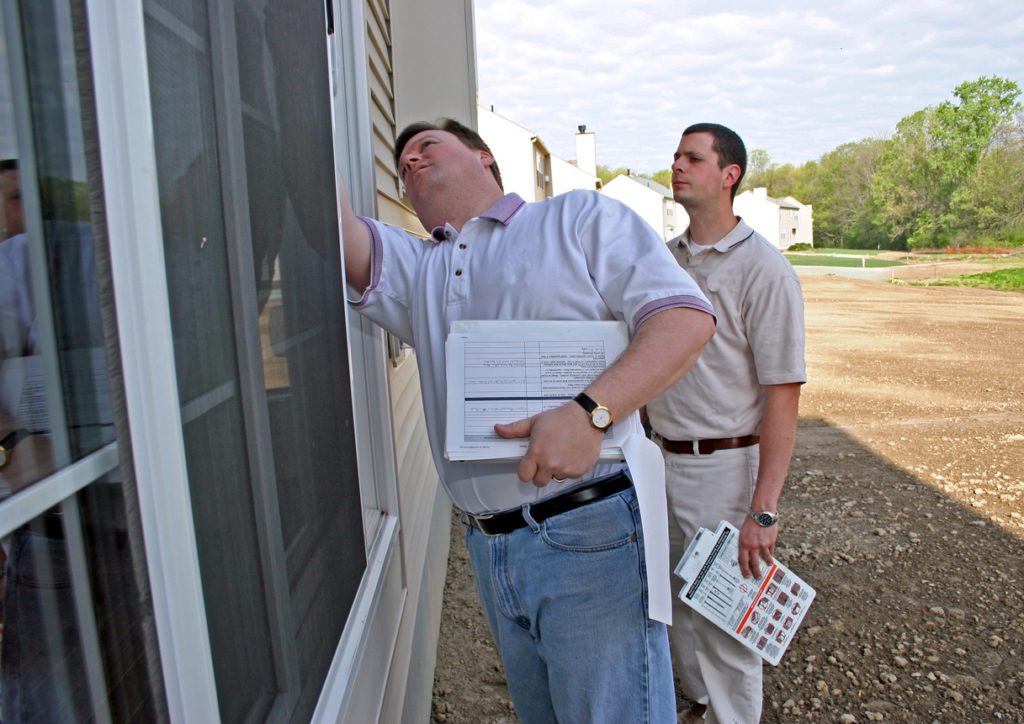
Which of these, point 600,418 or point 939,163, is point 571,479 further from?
point 939,163

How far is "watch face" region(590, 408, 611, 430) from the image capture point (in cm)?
139

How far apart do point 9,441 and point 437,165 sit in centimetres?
136

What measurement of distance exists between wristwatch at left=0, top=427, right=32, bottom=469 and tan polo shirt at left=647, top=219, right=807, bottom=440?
222 cm

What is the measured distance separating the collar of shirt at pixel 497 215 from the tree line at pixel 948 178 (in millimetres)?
49745

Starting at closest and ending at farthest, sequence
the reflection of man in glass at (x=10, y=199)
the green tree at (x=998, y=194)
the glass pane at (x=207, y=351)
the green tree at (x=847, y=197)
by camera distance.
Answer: the reflection of man in glass at (x=10, y=199), the glass pane at (x=207, y=351), the green tree at (x=998, y=194), the green tree at (x=847, y=197)

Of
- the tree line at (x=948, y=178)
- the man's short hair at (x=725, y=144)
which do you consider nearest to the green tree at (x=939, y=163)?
the tree line at (x=948, y=178)

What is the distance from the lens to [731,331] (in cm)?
262

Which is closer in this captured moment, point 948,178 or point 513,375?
point 513,375

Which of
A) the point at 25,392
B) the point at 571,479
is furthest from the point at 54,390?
the point at 571,479

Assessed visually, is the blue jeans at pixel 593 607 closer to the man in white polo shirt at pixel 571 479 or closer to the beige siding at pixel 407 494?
the man in white polo shirt at pixel 571 479

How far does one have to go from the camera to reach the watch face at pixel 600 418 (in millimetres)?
1392

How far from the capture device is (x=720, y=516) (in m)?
2.71

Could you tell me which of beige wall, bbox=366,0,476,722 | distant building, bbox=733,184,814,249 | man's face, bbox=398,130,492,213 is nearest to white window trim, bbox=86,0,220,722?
man's face, bbox=398,130,492,213

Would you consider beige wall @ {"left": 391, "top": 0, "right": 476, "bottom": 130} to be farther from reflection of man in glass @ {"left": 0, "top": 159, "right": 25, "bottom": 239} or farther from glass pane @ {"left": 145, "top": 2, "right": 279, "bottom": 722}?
reflection of man in glass @ {"left": 0, "top": 159, "right": 25, "bottom": 239}
